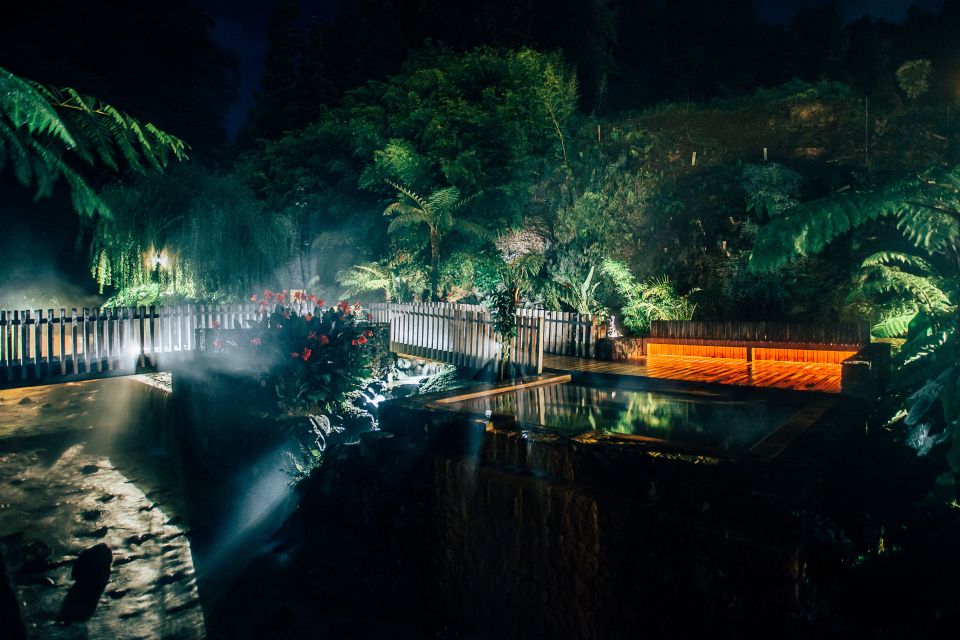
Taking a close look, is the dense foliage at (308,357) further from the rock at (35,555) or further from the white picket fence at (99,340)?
the rock at (35,555)

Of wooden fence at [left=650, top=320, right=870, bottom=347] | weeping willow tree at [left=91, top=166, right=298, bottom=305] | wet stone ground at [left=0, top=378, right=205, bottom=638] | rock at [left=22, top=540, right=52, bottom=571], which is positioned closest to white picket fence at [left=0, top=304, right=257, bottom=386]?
wet stone ground at [left=0, top=378, right=205, bottom=638]

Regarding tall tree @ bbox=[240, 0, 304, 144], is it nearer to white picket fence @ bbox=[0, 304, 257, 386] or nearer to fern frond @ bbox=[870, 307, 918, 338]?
white picket fence @ bbox=[0, 304, 257, 386]

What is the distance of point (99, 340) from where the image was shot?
10445 millimetres

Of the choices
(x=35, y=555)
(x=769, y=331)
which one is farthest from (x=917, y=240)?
(x=35, y=555)

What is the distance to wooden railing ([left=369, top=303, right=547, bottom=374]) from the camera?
8430 mm

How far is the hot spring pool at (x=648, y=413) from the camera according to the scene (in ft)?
15.9

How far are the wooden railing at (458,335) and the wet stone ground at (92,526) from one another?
4.71 m

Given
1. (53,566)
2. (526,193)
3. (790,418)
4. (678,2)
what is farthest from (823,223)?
(678,2)

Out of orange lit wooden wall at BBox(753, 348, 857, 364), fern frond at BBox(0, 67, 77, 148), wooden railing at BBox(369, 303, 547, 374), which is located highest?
fern frond at BBox(0, 67, 77, 148)

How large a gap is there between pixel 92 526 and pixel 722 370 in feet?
30.6

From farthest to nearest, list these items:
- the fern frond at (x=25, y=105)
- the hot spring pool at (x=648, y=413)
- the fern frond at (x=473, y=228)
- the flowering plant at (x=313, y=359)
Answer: the fern frond at (x=473, y=228) → the flowering plant at (x=313, y=359) → the hot spring pool at (x=648, y=413) → the fern frond at (x=25, y=105)

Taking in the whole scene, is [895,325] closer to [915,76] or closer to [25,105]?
[25,105]

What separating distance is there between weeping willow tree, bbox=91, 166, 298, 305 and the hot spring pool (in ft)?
35.5

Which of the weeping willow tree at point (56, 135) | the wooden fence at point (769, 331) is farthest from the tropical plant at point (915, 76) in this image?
the weeping willow tree at point (56, 135)
